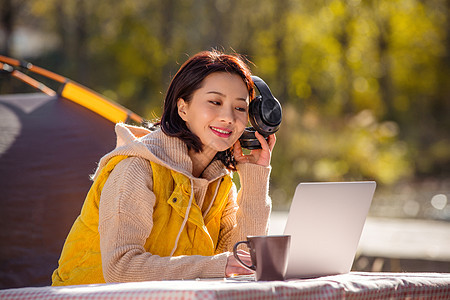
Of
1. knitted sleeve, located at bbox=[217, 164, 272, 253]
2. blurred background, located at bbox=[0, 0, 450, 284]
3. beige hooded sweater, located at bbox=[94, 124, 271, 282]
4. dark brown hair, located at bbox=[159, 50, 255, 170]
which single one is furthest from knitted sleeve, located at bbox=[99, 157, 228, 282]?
blurred background, located at bbox=[0, 0, 450, 284]

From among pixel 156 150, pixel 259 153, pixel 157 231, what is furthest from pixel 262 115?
pixel 157 231

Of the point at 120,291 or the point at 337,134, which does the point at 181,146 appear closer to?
the point at 120,291

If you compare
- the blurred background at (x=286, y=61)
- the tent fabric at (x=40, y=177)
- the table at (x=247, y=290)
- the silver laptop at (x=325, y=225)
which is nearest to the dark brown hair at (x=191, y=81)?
the silver laptop at (x=325, y=225)

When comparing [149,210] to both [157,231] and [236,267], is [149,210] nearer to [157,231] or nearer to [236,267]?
[157,231]

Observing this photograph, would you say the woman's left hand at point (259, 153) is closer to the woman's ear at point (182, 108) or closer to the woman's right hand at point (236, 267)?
the woman's ear at point (182, 108)

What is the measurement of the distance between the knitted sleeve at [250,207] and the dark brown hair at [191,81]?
0.68ft

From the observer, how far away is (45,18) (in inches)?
585

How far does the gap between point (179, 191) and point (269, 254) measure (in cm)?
63

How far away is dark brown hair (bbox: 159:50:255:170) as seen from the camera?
2061 millimetres

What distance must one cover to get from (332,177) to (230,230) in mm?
10488

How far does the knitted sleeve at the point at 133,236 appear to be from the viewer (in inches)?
65.2

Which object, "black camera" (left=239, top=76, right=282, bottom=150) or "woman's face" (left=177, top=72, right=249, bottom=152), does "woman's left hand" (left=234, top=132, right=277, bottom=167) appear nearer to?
"black camera" (left=239, top=76, right=282, bottom=150)

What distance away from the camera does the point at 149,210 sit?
183 cm

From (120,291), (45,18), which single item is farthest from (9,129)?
(45,18)
